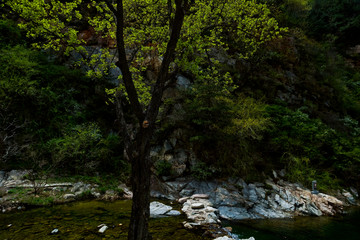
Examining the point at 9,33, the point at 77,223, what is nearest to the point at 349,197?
the point at 77,223

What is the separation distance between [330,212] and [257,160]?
3801 mm

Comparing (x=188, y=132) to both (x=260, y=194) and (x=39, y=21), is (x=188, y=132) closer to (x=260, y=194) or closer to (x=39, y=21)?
(x=260, y=194)

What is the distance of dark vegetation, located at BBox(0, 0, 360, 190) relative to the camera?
33.0 ft

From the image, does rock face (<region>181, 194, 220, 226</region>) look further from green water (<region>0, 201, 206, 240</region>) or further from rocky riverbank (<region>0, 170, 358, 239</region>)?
green water (<region>0, 201, 206, 240</region>)

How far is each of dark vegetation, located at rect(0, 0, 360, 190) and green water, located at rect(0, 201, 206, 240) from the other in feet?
11.2

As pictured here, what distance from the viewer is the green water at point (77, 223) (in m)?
4.93

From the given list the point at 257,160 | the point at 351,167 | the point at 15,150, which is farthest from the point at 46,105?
the point at 351,167

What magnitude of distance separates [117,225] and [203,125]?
6778mm

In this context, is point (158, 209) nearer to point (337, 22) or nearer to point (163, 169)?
point (163, 169)

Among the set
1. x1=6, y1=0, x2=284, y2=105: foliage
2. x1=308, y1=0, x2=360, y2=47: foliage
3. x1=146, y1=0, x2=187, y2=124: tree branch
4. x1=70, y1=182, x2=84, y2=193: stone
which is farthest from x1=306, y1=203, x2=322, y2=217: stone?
x1=308, y1=0, x2=360, y2=47: foliage

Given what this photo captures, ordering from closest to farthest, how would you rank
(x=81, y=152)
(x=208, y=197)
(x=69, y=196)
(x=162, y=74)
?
(x=162, y=74)
(x=69, y=196)
(x=208, y=197)
(x=81, y=152)

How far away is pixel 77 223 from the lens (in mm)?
5684

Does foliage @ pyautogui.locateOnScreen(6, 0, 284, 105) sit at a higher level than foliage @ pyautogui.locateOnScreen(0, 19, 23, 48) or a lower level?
lower

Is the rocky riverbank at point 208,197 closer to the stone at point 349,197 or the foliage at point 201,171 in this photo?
the stone at point 349,197
